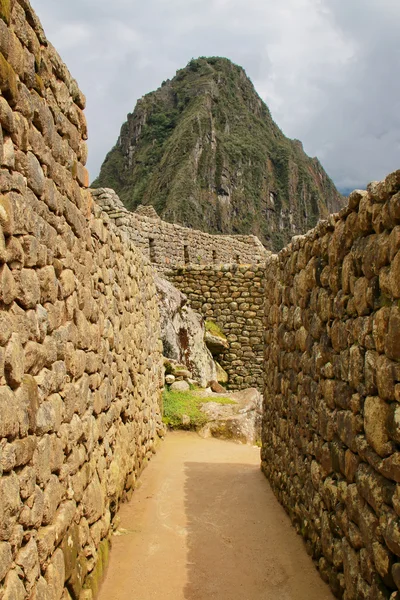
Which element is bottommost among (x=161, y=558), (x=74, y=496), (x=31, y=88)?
(x=161, y=558)

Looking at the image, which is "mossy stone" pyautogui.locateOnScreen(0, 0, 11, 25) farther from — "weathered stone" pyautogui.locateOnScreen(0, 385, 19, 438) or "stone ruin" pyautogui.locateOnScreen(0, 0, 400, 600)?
"weathered stone" pyautogui.locateOnScreen(0, 385, 19, 438)

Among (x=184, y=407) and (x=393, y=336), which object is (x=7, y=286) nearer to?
(x=393, y=336)

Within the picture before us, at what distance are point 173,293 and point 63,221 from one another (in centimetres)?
954

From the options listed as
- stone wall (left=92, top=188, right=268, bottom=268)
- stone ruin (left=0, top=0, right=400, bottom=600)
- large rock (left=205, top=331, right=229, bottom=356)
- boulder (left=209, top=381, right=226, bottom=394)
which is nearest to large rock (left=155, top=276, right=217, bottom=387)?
boulder (left=209, top=381, right=226, bottom=394)

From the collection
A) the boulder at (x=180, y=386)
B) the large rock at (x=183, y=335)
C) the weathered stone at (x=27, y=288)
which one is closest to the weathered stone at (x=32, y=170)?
the weathered stone at (x=27, y=288)

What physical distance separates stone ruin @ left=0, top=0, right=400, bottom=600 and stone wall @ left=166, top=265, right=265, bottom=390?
27.6 ft

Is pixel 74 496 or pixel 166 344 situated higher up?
pixel 166 344

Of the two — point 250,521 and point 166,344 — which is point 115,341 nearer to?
point 250,521

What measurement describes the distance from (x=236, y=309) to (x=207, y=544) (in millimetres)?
9998

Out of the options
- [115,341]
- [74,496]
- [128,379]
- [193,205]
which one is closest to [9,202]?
[74,496]

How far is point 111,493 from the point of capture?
516cm

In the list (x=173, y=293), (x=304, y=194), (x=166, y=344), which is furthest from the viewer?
(x=304, y=194)

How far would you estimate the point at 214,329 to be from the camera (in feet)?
48.3

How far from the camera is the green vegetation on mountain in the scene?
76.3 meters
